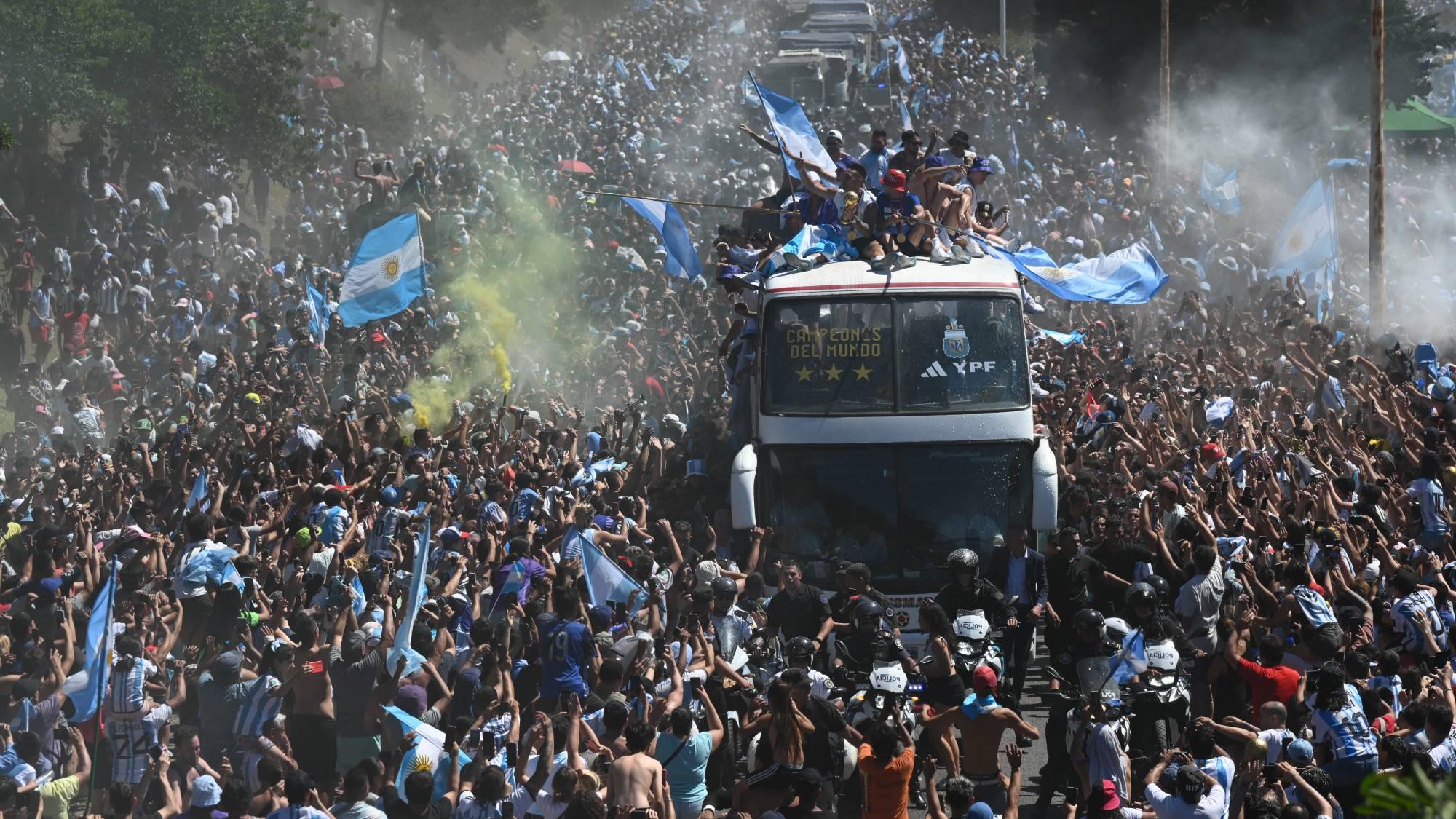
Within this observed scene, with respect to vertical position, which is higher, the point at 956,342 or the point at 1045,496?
the point at 956,342

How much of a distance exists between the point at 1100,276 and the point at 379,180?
1016 cm

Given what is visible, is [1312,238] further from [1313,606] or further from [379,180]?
[1313,606]

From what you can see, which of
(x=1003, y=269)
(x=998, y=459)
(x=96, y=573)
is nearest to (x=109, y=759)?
(x=96, y=573)

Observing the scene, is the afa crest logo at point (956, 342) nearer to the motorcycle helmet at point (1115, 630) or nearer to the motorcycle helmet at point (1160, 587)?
the motorcycle helmet at point (1160, 587)

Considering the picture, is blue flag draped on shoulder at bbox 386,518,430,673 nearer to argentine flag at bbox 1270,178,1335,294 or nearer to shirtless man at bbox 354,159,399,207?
shirtless man at bbox 354,159,399,207

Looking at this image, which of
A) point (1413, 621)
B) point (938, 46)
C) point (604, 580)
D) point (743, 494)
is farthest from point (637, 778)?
point (938, 46)

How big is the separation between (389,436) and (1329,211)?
41.0 feet

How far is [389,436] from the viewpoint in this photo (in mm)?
16250

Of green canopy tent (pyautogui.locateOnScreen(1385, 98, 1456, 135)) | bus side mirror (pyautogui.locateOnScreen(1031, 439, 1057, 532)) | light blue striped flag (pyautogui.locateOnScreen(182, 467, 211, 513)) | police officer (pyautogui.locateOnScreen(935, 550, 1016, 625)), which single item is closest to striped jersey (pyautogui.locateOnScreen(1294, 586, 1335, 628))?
police officer (pyautogui.locateOnScreen(935, 550, 1016, 625))

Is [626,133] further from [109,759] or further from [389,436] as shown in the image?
[109,759]

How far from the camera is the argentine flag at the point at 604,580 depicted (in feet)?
37.5

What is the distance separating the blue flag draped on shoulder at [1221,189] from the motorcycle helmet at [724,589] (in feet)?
66.5

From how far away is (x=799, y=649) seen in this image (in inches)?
380

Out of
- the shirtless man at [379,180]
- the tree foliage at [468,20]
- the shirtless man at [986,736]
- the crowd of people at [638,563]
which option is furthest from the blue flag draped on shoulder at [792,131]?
the tree foliage at [468,20]
